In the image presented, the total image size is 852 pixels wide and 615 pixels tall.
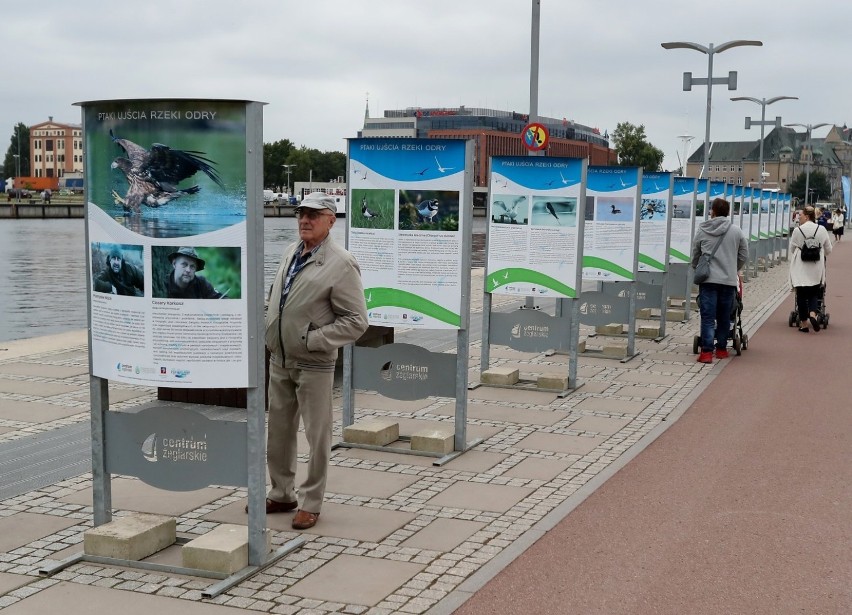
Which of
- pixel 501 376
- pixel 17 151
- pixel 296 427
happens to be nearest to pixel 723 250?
pixel 501 376

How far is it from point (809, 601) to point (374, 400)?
19.1 feet

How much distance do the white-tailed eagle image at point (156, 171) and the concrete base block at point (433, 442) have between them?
3.50 meters

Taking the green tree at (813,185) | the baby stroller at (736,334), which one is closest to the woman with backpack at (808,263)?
the baby stroller at (736,334)

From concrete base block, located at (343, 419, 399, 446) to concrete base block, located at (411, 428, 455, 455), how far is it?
0.27 m

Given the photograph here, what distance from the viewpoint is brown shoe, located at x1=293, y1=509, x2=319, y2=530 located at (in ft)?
20.8

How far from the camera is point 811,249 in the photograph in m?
16.5

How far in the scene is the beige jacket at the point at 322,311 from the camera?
20.4 feet

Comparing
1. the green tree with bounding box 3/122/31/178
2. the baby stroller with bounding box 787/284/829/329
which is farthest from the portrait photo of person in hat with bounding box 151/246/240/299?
the green tree with bounding box 3/122/31/178

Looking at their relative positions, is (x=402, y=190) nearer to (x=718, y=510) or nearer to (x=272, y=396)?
(x=272, y=396)

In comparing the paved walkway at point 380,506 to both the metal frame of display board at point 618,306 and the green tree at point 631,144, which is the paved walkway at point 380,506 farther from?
the green tree at point 631,144

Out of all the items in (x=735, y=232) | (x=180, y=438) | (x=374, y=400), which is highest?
(x=735, y=232)

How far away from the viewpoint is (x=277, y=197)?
5684 inches

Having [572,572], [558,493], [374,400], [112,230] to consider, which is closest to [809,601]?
[572,572]

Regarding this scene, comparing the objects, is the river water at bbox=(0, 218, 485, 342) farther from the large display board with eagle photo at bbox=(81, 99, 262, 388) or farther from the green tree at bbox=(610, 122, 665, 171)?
the green tree at bbox=(610, 122, 665, 171)
